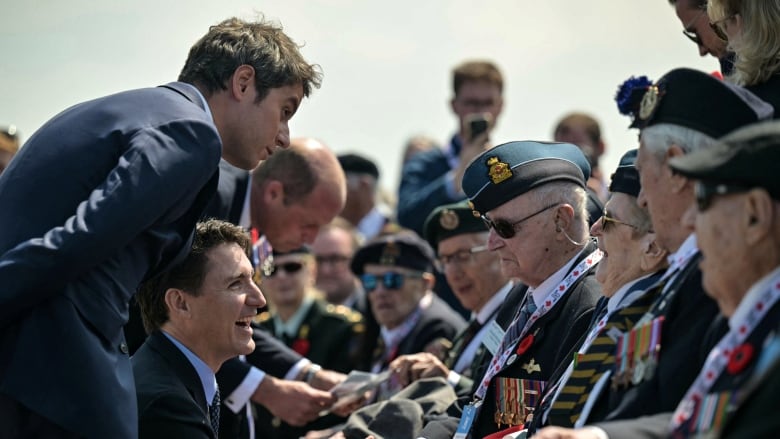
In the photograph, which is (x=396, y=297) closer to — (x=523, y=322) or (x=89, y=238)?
(x=523, y=322)

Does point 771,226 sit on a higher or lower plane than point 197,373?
higher

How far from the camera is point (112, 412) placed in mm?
3992

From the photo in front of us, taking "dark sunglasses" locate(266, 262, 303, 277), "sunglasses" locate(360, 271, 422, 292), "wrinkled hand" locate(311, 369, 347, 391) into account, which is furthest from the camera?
"dark sunglasses" locate(266, 262, 303, 277)

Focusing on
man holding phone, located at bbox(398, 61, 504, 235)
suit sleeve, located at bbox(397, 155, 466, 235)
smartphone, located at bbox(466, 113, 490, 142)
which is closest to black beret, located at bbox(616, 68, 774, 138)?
smartphone, located at bbox(466, 113, 490, 142)

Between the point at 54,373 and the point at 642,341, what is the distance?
1.93m

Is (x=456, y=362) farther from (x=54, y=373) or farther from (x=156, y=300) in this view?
(x=54, y=373)

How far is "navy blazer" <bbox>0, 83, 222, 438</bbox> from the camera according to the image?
3874mm

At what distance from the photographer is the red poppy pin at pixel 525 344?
5062 mm

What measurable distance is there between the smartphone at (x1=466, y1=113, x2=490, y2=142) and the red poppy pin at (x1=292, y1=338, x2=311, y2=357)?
2338 millimetres

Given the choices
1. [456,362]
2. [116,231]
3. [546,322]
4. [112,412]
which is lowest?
[456,362]

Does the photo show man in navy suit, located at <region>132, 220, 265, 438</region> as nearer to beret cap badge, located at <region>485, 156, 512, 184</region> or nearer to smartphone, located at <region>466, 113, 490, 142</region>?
beret cap badge, located at <region>485, 156, 512, 184</region>

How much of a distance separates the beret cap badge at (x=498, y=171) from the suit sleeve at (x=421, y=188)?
131 inches

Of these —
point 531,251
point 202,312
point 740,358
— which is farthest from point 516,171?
point 740,358

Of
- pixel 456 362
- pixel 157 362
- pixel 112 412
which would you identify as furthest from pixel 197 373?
pixel 456 362
